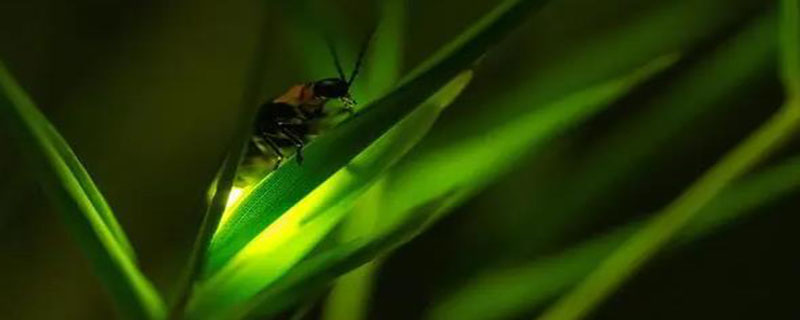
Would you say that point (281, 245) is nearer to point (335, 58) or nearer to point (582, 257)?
point (335, 58)

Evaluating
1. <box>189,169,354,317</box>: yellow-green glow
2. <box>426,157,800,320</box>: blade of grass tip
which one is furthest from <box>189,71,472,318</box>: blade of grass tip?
A: <box>426,157,800,320</box>: blade of grass tip

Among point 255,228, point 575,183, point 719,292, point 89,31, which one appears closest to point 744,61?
point 575,183

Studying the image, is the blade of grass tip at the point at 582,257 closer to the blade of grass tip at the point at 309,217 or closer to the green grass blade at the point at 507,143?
the green grass blade at the point at 507,143

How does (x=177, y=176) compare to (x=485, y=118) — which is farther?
(x=177, y=176)

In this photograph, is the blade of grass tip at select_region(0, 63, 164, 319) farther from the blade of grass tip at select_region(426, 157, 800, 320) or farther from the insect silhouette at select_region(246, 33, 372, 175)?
the blade of grass tip at select_region(426, 157, 800, 320)

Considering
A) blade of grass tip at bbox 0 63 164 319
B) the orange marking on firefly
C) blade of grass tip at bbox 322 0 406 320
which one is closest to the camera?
blade of grass tip at bbox 0 63 164 319

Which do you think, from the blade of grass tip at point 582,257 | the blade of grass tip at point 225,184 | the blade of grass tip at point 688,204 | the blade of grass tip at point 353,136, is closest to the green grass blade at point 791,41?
the blade of grass tip at point 688,204

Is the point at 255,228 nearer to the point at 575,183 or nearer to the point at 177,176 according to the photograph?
the point at 575,183
